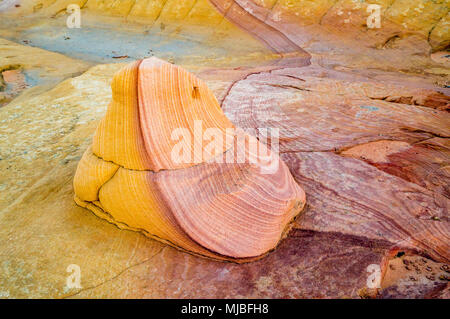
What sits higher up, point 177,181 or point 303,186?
point 177,181

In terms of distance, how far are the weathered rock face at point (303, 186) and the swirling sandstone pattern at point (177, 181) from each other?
0.07 metres

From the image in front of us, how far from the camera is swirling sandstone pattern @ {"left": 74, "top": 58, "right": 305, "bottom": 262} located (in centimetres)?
141

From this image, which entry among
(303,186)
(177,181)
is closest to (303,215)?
(303,186)

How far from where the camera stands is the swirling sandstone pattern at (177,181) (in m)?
1.41

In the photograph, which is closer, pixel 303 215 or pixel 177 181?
pixel 177 181

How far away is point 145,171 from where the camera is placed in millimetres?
1464

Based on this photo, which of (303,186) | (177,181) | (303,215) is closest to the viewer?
(177,181)

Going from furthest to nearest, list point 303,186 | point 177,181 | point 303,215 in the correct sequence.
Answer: point 303,186 → point 303,215 → point 177,181

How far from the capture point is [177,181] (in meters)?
1.43

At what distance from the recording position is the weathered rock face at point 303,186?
1.32 metres

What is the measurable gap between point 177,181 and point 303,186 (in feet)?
2.45

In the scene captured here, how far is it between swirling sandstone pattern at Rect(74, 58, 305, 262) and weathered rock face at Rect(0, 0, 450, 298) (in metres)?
0.07

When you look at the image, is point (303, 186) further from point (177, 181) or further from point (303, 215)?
point (177, 181)

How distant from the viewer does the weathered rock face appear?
51.9 inches
